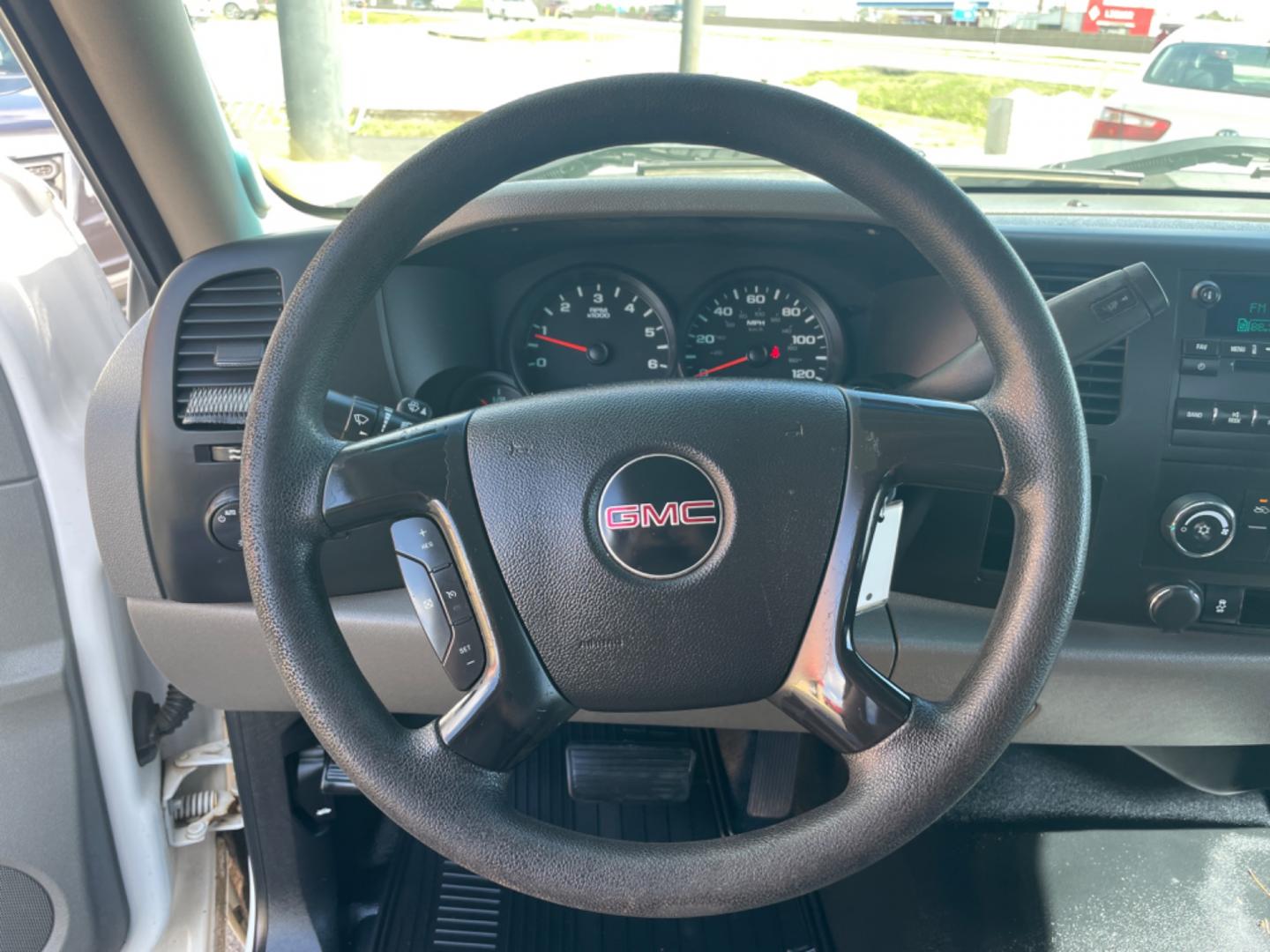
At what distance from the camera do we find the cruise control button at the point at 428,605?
862mm

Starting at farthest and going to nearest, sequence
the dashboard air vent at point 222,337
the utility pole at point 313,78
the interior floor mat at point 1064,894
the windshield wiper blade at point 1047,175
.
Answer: the interior floor mat at point 1064,894, the windshield wiper blade at point 1047,175, the utility pole at point 313,78, the dashboard air vent at point 222,337

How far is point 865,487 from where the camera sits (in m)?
0.82

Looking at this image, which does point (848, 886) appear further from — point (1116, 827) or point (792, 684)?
point (792, 684)

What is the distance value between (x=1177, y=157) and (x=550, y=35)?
0.90 meters

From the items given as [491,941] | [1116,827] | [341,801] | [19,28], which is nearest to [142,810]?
[341,801]

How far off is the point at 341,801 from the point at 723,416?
1125 mm

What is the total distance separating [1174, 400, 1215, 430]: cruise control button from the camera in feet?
4.05

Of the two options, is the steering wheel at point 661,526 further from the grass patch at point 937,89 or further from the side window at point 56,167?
the side window at point 56,167

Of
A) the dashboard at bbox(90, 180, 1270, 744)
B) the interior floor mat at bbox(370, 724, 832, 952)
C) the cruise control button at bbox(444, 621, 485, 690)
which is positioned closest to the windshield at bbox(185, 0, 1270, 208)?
the dashboard at bbox(90, 180, 1270, 744)

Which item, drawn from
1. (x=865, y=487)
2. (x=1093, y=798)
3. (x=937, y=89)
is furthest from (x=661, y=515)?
(x=1093, y=798)

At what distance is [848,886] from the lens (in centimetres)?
170

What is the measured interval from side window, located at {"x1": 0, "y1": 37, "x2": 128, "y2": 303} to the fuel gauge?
0.52 m

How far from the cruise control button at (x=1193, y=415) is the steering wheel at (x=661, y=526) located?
539 millimetres

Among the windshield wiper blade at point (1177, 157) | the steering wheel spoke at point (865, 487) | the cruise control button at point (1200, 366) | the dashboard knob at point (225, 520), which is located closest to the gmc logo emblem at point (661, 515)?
the steering wheel spoke at point (865, 487)
